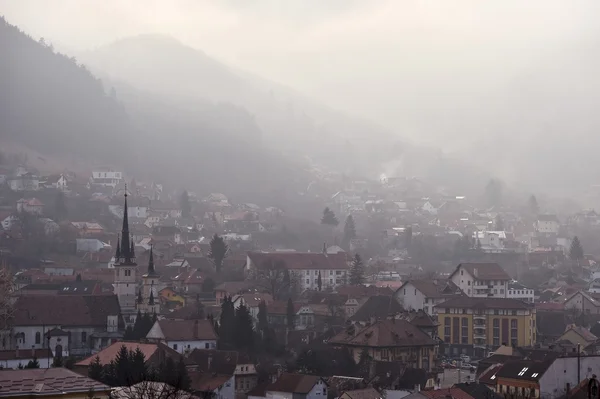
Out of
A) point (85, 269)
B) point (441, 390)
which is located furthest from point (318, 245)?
point (441, 390)

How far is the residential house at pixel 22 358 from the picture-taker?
56850mm

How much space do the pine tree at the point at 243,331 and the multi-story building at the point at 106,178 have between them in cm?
7990

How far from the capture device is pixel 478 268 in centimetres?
9500

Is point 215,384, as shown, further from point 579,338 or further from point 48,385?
point 579,338

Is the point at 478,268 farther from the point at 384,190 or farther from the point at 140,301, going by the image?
the point at 384,190

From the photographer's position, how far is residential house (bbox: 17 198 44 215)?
397 ft

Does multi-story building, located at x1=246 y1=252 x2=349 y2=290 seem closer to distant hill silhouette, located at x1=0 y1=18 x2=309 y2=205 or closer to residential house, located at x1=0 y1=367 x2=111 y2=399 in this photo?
residential house, located at x1=0 y1=367 x2=111 y2=399

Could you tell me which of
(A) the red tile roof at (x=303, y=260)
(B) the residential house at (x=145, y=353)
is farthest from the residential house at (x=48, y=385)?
(A) the red tile roof at (x=303, y=260)

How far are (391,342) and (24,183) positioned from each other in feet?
250

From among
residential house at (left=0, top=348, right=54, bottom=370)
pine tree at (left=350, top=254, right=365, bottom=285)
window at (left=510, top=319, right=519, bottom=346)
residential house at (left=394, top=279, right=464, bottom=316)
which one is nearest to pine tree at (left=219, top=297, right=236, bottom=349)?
residential house at (left=0, top=348, right=54, bottom=370)

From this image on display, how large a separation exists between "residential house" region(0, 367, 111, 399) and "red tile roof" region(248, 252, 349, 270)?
6165 centimetres

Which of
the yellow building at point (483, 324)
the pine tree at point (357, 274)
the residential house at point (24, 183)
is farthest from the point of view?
the residential house at point (24, 183)

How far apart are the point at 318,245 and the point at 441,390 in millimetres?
76889

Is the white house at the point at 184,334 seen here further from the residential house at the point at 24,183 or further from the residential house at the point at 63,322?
the residential house at the point at 24,183
